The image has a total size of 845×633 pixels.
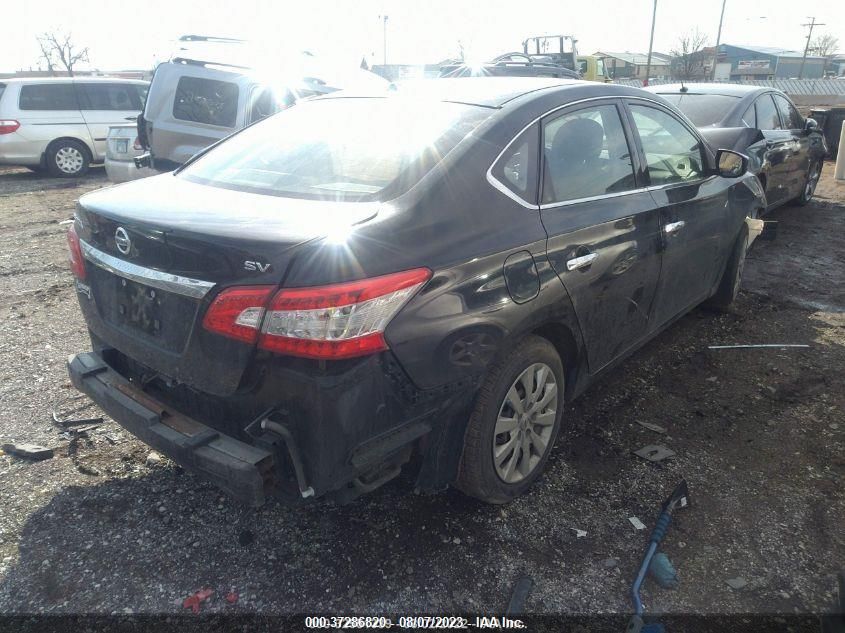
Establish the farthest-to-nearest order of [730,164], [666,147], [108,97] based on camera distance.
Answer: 1. [108,97]
2. [730,164]
3. [666,147]

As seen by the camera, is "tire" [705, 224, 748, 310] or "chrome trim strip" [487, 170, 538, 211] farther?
"tire" [705, 224, 748, 310]

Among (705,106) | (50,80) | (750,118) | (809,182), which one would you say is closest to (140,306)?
(705,106)

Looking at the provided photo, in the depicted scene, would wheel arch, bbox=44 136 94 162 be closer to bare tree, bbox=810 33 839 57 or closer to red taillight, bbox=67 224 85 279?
red taillight, bbox=67 224 85 279

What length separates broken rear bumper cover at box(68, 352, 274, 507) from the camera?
6.69ft

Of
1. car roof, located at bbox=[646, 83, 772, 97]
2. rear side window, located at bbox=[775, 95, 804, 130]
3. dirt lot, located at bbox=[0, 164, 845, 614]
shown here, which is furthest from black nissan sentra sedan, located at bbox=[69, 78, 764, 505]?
rear side window, located at bbox=[775, 95, 804, 130]

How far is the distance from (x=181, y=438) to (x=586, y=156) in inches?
85.5

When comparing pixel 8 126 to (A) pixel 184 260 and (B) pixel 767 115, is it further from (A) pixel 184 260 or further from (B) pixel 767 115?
(B) pixel 767 115

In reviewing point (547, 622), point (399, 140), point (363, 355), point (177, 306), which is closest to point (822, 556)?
point (547, 622)

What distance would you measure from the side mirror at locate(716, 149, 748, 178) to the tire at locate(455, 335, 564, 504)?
2226mm

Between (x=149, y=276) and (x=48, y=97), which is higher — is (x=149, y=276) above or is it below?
below

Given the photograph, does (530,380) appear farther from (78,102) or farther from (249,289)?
(78,102)

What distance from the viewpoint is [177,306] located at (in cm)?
217

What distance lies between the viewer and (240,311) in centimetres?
200

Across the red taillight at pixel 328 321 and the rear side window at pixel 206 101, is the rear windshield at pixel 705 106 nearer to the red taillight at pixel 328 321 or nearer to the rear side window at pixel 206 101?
the rear side window at pixel 206 101
